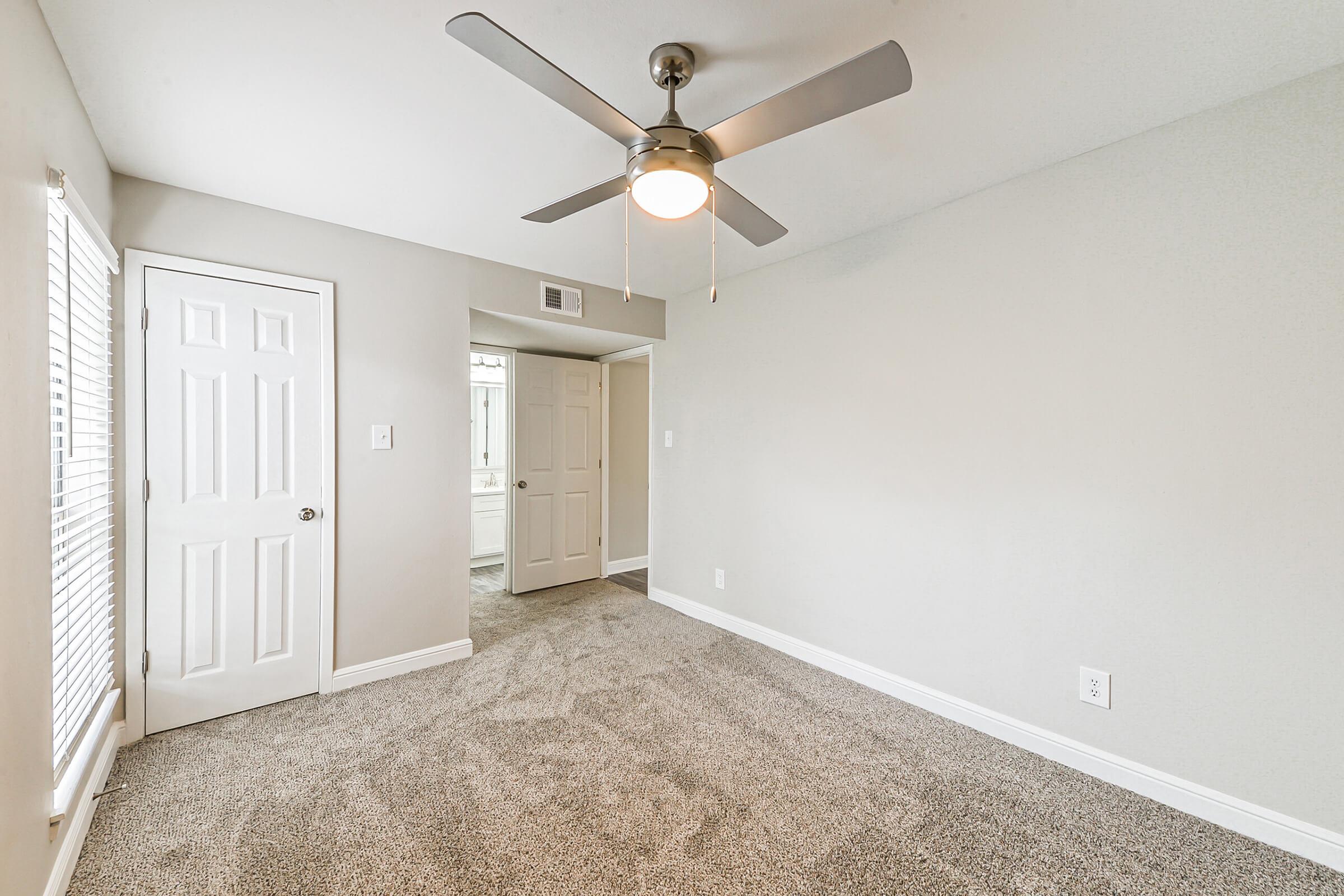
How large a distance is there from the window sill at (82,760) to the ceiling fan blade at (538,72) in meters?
2.31

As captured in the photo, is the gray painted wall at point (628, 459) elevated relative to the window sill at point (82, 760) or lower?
elevated

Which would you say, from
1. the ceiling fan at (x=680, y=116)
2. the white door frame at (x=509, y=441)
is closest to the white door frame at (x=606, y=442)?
the white door frame at (x=509, y=441)

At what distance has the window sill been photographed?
5.16ft

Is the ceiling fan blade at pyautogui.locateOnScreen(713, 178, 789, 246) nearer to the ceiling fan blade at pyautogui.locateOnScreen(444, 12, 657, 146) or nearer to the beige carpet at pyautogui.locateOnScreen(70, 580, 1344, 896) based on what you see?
the ceiling fan blade at pyautogui.locateOnScreen(444, 12, 657, 146)

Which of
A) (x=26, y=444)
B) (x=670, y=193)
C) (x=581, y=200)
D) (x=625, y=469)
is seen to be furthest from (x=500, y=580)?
(x=670, y=193)

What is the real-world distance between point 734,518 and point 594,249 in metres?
1.91

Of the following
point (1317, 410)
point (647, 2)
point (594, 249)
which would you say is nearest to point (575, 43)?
point (647, 2)

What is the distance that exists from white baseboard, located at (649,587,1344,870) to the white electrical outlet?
190 millimetres

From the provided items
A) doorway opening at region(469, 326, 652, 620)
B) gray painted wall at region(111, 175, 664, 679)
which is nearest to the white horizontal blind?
gray painted wall at region(111, 175, 664, 679)

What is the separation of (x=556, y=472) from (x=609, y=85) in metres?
3.39

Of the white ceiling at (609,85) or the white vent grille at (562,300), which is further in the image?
the white vent grille at (562,300)

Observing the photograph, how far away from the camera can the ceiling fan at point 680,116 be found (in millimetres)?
1177

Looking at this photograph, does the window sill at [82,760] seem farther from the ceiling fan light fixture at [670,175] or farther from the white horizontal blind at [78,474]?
the ceiling fan light fixture at [670,175]

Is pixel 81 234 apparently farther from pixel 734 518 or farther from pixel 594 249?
pixel 734 518
